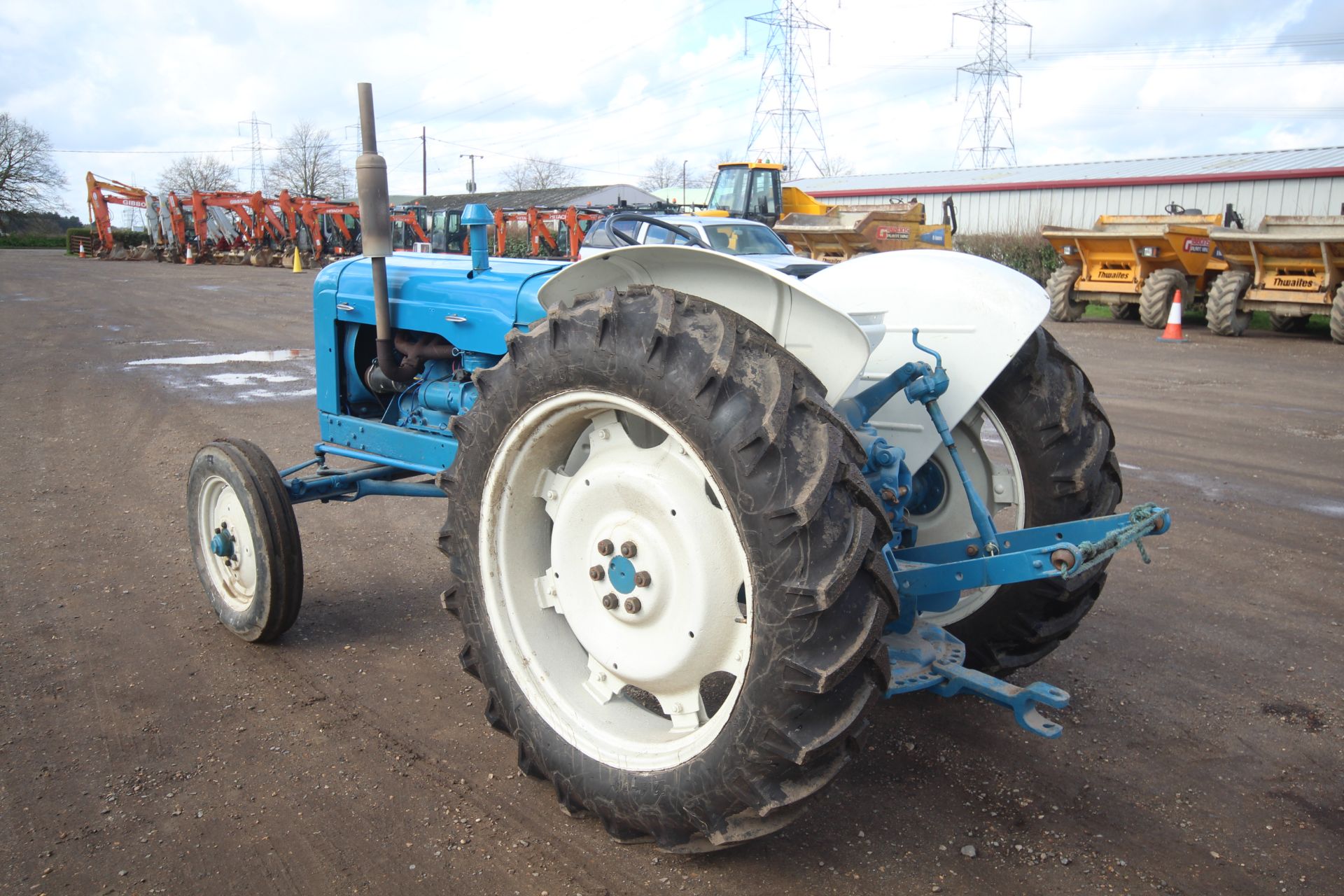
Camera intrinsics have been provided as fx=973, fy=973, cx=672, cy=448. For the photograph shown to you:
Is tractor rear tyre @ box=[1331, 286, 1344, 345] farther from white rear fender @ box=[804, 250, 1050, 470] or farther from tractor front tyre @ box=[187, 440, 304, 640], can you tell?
tractor front tyre @ box=[187, 440, 304, 640]

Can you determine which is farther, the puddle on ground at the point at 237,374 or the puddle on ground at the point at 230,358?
the puddle on ground at the point at 230,358

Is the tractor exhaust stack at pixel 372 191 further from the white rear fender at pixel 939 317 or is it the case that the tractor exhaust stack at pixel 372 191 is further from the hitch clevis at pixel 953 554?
the hitch clevis at pixel 953 554

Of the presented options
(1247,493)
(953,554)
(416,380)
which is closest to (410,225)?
(1247,493)

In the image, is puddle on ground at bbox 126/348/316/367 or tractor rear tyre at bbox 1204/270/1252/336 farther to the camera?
tractor rear tyre at bbox 1204/270/1252/336

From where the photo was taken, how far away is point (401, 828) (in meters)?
2.63

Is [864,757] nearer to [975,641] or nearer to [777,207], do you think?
[975,641]

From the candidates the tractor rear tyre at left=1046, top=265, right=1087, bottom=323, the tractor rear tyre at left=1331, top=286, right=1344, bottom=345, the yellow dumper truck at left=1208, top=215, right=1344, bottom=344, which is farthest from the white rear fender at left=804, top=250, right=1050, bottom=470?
the tractor rear tyre at left=1046, top=265, right=1087, bottom=323

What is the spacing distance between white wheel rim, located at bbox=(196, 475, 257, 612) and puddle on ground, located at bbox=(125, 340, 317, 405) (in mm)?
5587

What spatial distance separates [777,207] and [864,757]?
19144 millimetres

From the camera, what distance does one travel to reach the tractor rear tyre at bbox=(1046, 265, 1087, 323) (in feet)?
56.1

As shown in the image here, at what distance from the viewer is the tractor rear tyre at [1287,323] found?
15.5 meters

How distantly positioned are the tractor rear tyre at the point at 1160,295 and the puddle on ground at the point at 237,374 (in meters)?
12.7

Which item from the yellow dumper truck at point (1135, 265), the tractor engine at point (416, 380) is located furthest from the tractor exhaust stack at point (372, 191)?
the yellow dumper truck at point (1135, 265)

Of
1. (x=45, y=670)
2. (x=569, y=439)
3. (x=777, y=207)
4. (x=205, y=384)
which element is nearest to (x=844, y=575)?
(x=569, y=439)
